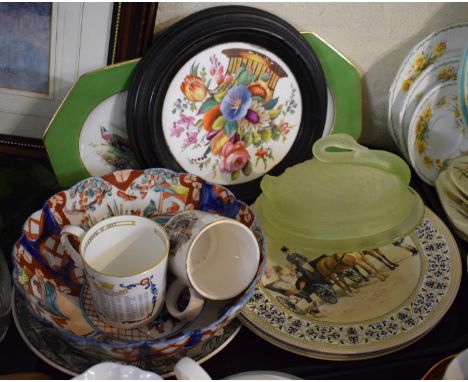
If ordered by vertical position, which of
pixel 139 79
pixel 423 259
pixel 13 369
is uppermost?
pixel 139 79

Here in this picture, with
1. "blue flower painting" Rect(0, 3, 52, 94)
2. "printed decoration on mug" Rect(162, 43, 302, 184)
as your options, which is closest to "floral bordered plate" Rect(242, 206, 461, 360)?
"printed decoration on mug" Rect(162, 43, 302, 184)

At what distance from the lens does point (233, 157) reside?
79 cm

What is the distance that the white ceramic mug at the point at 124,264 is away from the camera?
23.5 inches

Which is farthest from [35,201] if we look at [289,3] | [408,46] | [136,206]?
[408,46]

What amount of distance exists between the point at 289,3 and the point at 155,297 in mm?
412

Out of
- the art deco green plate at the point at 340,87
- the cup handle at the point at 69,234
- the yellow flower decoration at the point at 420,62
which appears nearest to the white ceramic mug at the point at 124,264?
the cup handle at the point at 69,234

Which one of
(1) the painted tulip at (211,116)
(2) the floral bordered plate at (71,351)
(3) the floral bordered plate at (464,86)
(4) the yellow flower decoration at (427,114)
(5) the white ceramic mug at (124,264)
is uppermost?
(3) the floral bordered plate at (464,86)

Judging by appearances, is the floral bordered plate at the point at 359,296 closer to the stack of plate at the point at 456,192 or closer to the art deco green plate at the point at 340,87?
the stack of plate at the point at 456,192

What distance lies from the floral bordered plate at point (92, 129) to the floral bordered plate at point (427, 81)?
0.37 meters

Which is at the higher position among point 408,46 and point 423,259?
point 408,46

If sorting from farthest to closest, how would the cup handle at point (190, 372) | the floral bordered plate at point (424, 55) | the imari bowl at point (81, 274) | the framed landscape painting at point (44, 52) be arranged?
the floral bordered plate at point (424, 55) → the framed landscape painting at point (44, 52) → the imari bowl at point (81, 274) → the cup handle at point (190, 372)

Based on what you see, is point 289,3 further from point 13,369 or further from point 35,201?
point 13,369

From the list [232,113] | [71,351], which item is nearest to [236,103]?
[232,113]

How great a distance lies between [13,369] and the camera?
0.62m
